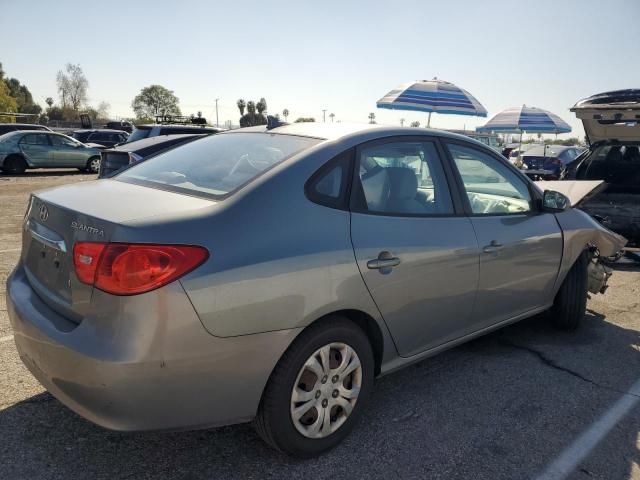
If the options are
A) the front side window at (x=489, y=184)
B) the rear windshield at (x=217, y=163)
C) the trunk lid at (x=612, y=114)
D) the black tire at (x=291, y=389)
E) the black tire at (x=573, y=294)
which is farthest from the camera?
the trunk lid at (x=612, y=114)

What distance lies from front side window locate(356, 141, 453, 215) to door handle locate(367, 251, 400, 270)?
0.25 m

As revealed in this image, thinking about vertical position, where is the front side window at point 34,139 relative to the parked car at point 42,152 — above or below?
above

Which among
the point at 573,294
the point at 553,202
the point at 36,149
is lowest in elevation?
the point at 36,149

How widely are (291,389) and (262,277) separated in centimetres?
57

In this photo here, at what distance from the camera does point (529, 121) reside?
1762cm

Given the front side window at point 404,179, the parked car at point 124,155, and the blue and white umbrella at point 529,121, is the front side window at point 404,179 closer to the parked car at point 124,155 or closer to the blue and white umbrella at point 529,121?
the parked car at point 124,155

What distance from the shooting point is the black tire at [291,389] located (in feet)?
7.64

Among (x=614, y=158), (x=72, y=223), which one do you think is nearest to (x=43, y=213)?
(x=72, y=223)

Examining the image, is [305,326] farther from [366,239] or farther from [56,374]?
[56,374]

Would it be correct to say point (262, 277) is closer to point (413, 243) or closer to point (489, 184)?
point (413, 243)

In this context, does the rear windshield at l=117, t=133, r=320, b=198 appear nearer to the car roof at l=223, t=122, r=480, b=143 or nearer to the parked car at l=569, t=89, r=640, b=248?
the car roof at l=223, t=122, r=480, b=143

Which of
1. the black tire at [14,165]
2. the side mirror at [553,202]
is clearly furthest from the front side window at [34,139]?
the side mirror at [553,202]

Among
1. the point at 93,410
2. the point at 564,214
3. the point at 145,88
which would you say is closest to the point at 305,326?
the point at 93,410

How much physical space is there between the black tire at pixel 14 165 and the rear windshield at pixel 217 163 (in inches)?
618
